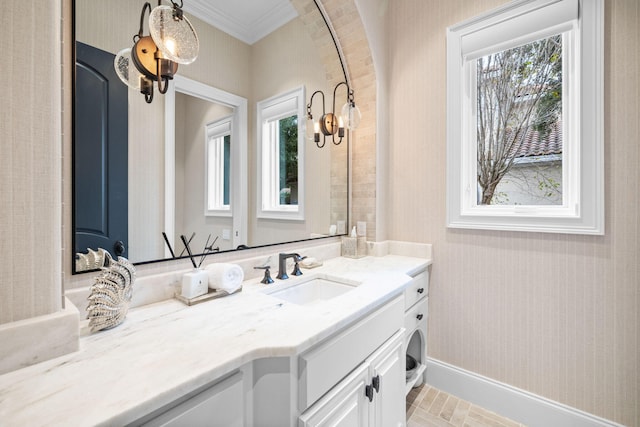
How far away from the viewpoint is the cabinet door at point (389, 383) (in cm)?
110

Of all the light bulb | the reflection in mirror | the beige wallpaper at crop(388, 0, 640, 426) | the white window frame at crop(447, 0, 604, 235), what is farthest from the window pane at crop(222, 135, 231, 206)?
the white window frame at crop(447, 0, 604, 235)

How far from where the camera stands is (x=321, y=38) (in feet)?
6.22

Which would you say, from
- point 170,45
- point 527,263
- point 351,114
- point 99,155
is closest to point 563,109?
point 527,263

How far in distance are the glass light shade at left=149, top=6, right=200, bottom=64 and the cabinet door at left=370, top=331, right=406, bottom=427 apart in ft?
4.37

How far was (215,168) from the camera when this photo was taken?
1269mm

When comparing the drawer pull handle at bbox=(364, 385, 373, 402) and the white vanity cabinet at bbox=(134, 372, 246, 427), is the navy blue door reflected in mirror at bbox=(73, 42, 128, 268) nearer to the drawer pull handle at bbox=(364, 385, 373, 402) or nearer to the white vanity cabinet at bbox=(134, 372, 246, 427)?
A: the white vanity cabinet at bbox=(134, 372, 246, 427)

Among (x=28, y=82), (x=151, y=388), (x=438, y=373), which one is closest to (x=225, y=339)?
(x=151, y=388)

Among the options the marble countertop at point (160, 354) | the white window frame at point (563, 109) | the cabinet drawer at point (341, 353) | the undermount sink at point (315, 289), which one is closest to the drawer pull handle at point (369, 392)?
the cabinet drawer at point (341, 353)

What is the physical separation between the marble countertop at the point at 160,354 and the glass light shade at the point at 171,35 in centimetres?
88

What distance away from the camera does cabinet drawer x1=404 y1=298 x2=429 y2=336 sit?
1.61 metres

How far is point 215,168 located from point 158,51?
0.48 metres

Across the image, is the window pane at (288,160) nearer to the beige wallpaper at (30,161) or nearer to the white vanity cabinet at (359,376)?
the white vanity cabinet at (359,376)

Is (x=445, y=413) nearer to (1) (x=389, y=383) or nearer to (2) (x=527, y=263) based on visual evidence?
(1) (x=389, y=383)

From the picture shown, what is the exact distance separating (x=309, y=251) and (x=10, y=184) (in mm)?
1333
